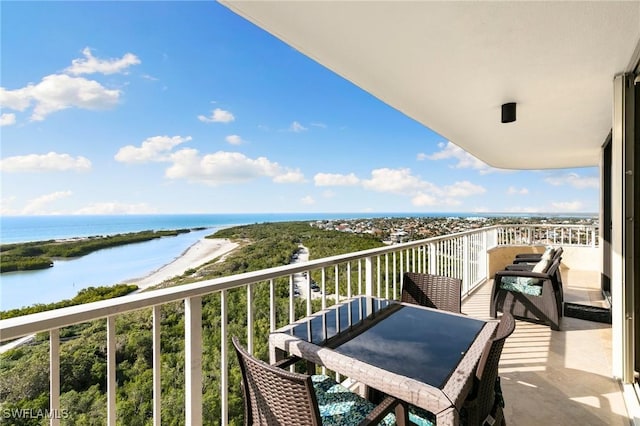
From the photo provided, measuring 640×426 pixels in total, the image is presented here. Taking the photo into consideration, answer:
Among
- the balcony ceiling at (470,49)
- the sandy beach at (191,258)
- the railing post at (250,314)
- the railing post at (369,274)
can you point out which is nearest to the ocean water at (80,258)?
the sandy beach at (191,258)

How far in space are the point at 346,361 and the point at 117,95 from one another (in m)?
16.3

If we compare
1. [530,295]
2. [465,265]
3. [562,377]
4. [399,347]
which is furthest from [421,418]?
[465,265]

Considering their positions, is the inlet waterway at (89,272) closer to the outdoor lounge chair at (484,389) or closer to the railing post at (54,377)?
the railing post at (54,377)

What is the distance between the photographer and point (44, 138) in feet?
38.2

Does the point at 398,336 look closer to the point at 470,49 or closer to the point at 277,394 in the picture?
the point at 277,394

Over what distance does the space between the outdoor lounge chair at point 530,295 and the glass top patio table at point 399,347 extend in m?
2.60

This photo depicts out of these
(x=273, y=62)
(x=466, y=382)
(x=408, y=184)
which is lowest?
(x=466, y=382)

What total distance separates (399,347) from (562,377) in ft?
7.23

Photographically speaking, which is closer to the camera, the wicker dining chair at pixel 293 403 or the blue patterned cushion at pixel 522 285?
the wicker dining chair at pixel 293 403

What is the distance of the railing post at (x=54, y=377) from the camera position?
1147 millimetres

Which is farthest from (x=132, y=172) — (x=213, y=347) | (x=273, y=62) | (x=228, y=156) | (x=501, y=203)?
(x=501, y=203)

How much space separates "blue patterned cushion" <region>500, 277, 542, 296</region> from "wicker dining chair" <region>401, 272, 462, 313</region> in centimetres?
216

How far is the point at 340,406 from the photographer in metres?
1.50

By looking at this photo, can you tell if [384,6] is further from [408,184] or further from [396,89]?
[408,184]
